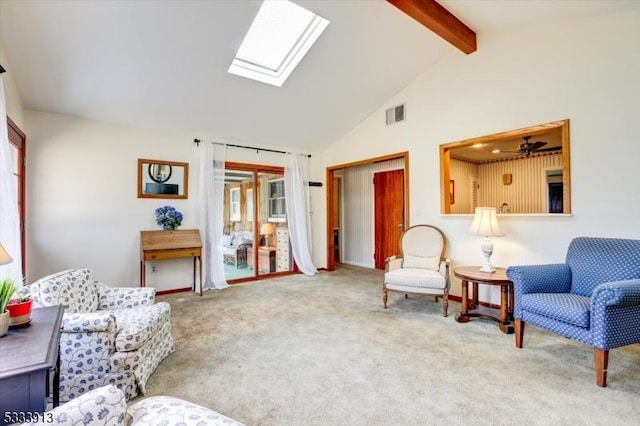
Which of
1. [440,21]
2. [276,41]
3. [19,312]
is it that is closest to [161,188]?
[276,41]

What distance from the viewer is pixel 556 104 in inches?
123

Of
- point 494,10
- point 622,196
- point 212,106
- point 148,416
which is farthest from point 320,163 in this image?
point 148,416

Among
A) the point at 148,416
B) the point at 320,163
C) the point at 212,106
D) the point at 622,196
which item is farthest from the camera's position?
the point at 320,163

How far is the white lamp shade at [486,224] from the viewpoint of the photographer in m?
3.24

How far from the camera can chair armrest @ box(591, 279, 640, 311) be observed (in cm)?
196

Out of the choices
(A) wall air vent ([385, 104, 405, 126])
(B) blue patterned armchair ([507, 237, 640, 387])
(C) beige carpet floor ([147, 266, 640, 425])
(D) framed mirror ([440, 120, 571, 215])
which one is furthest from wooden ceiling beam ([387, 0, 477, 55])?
(C) beige carpet floor ([147, 266, 640, 425])

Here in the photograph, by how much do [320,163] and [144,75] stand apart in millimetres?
3499

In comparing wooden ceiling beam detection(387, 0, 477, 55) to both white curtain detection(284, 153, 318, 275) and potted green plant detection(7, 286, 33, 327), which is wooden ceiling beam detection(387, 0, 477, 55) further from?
potted green plant detection(7, 286, 33, 327)

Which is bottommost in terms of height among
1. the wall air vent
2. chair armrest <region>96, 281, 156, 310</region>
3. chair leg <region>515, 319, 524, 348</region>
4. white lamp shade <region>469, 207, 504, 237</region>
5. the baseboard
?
the baseboard

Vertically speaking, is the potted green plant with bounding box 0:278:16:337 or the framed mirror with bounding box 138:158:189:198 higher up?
the framed mirror with bounding box 138:158:189:198

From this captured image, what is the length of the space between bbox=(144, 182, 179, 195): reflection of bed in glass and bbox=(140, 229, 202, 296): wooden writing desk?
23.3 inches

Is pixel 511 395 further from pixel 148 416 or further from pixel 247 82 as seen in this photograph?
pixel 247 82

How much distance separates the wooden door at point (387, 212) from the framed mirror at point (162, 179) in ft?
12.3

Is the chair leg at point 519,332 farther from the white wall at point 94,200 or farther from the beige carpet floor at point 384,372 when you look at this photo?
the white wall at point 94,200
